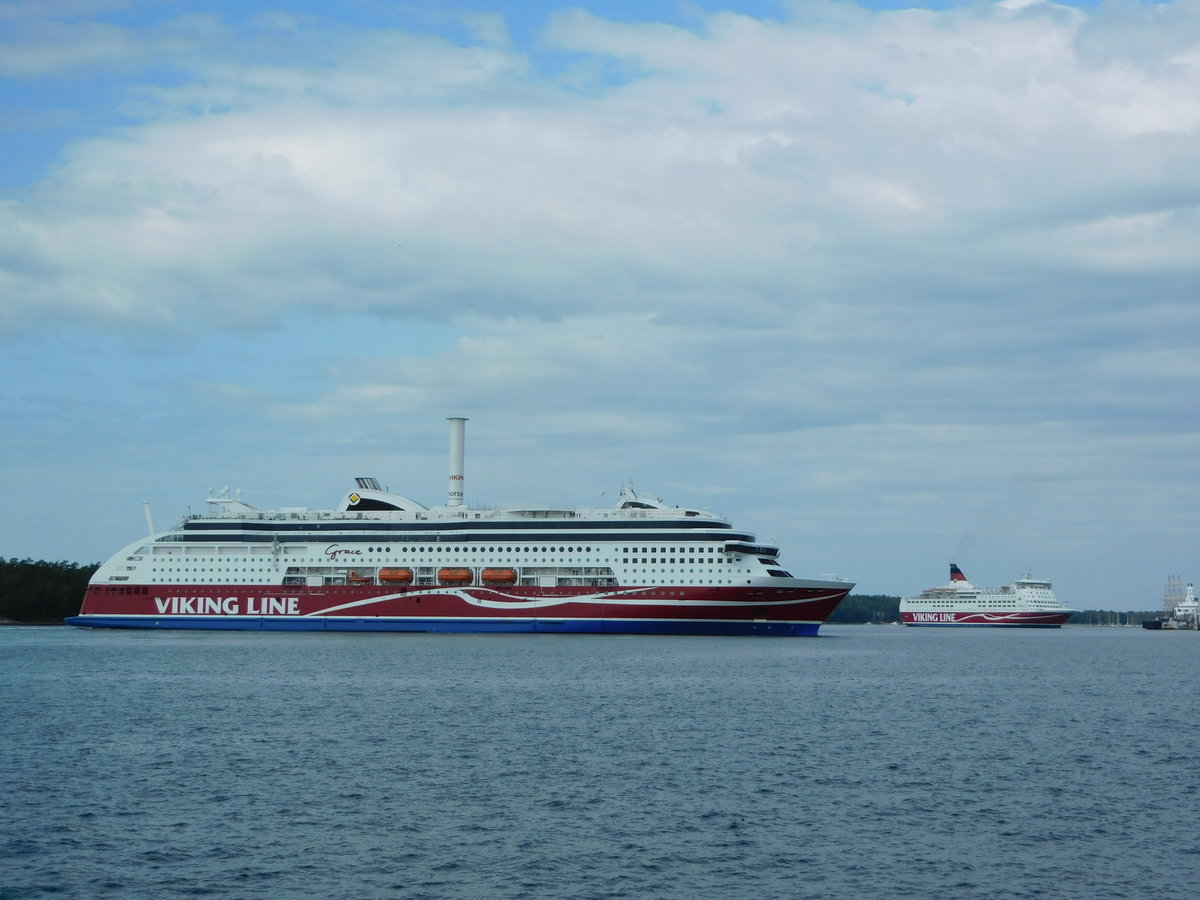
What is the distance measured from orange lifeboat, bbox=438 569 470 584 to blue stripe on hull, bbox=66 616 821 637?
9.33 ft

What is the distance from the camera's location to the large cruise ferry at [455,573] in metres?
81.1

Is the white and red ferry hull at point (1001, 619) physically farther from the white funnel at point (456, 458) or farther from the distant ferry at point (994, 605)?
the white funnel at point (456, 458)

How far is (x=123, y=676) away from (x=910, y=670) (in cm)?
3878

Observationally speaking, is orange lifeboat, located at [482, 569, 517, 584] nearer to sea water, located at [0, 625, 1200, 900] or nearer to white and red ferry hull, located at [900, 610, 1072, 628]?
sea water, located at [0, 625, 1200, 900]

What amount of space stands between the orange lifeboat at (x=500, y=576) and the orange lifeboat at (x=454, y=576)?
161 cm

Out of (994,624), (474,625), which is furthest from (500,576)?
(994,624)

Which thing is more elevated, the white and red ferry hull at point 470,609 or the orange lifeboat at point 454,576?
the orange lifeboat at point 454,576

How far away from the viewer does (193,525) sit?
3652 inches

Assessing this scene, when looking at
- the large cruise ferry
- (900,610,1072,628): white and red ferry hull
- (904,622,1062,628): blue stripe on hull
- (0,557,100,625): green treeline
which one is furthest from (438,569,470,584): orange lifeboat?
(904,622,1062,628): blue stripe on hull

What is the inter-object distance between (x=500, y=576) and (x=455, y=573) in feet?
11.6

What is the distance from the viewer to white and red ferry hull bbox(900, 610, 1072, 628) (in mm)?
157125

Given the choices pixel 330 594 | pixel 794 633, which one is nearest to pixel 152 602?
pixel 330 594

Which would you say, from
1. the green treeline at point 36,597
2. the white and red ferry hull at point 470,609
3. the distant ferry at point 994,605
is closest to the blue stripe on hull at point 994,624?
the distant ferry at point 994,605

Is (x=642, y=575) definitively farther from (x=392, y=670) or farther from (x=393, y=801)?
(x=393, y=801)
